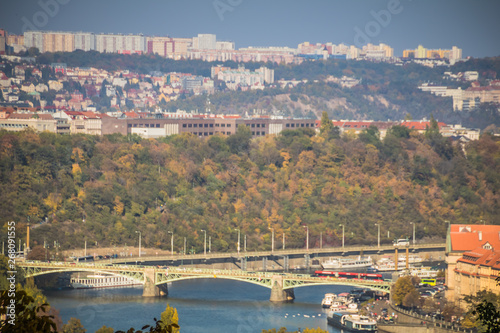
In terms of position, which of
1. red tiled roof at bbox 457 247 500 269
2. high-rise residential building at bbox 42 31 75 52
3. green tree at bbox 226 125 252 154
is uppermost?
→ high-rise residential building at bbox 42 31 75 52

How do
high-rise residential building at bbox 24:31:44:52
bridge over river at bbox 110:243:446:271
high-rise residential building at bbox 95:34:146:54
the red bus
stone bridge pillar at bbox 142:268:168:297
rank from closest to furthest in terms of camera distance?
stone bridge pillar at bbox 142:268:168:297 < the red bus < bridge over river at bbox 110:243:446:271 < high-rise residential building at bbox 24:31:44:52 < high-rise residential building at bbox 95:34:146:54

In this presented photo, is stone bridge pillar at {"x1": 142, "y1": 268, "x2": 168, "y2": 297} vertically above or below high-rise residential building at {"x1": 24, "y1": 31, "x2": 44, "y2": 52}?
below

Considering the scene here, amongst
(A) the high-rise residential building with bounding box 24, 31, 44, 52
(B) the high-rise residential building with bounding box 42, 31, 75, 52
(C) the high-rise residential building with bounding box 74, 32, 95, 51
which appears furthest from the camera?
(C) the high-rise residential building with bounding box 74, 32, 95, 51

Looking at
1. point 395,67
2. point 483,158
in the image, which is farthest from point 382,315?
point 395,67

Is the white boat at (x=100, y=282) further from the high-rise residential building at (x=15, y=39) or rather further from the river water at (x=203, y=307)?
the high-rise residential building at (x=15, y=39)

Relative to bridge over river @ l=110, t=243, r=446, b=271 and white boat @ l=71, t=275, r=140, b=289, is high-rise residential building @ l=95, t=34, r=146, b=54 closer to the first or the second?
bridge over river @ l=110, t=243, r=446, b=271

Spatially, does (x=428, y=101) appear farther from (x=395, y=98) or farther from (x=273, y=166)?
(x=273, y=166)

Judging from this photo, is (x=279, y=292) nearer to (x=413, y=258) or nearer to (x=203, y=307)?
(x=203, y=307)

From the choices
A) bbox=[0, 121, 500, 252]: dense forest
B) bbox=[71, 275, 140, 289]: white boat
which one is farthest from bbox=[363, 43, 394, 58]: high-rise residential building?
bbox=[71, 275, 140, 289]: white boat
